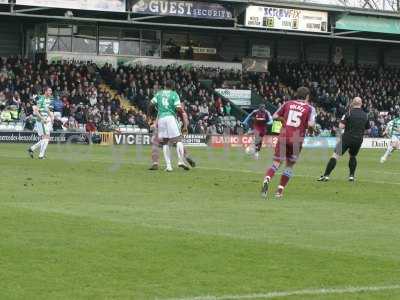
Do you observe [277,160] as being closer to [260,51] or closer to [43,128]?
[43,128]

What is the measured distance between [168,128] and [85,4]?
1014 inches

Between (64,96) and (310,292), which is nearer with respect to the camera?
(310,292)

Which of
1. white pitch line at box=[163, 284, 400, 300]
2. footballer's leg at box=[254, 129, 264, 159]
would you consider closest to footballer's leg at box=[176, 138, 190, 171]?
footballer's leg at box=[254, 129, 264, 159]

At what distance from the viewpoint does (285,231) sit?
11562 mm

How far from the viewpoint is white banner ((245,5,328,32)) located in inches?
2051

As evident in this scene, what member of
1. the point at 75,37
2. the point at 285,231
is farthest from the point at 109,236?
the point at 75,37

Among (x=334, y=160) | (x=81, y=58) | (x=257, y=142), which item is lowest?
(x=257, y=142)

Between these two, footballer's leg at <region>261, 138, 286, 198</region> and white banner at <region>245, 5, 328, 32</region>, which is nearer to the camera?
footballer's leg at <region>261, 138, 286, 198</region>

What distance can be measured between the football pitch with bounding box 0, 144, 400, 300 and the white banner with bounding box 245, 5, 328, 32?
33971 millimetres

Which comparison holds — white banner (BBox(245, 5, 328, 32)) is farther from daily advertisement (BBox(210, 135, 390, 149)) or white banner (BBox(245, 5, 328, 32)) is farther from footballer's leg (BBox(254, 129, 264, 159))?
footballer's leg (BBox(254, 129, 264, 159))

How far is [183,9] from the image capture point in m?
49.7

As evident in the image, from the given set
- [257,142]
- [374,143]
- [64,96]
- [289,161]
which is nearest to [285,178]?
[289,161]

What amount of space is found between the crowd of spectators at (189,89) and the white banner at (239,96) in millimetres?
727

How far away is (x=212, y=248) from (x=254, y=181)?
991cm
